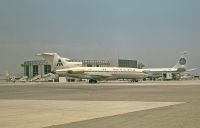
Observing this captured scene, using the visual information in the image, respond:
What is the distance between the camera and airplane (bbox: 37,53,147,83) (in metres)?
105

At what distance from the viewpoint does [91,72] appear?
10494 centimetres

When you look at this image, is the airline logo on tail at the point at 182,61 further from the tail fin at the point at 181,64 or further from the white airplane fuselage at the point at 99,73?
the white airplane fuselage at the point at 99,73

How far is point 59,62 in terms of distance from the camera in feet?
372

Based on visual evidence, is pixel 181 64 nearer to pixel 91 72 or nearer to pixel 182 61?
pixel 182 61

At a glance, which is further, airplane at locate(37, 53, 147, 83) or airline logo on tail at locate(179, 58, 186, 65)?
airline logo on tail at locate(179, 58, 186, 65)

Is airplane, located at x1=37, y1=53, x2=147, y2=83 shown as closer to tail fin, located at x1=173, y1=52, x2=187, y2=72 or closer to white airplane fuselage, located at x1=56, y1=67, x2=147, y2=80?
white airplane fuselage, located at x1=56, y1=67, x2=147, y2=80

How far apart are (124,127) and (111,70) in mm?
93832

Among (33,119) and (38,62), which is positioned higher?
(38,62)

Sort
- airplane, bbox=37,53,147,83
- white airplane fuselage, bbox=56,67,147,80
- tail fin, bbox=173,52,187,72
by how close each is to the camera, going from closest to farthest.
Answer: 1. white airplane fuselage, bbox=56,67,147,80
2. airplane, bbox=37,53,147,83
3. tail fin, bbox=173,52,187,72

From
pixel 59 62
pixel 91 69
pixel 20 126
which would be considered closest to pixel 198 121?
pixel 20 126

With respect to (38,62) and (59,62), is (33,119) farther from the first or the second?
(38,62)

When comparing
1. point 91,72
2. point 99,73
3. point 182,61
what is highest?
point 182,61

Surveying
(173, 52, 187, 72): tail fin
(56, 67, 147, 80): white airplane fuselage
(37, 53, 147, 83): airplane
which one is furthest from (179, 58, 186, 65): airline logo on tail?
(56, 67, 147, 80): white airplane fuselage

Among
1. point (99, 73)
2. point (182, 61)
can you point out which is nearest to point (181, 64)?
point (182, 61)
